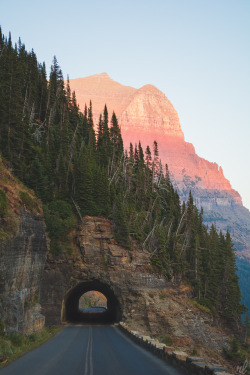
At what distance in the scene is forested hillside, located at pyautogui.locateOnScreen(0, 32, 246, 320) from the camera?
155 ft

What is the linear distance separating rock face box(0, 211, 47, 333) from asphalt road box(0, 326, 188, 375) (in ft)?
11.5

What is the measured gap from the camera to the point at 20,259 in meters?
27.3

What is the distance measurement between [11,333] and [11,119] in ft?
102

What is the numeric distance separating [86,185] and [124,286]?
15.0 metres

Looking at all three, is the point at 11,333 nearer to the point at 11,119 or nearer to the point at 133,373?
the point at 133,373

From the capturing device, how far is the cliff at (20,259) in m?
23.8

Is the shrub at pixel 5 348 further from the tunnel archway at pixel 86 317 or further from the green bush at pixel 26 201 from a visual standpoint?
the tunnel archway at pixel 86 317

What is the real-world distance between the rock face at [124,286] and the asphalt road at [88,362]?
18537 millimetres

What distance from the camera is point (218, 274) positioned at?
7081cm

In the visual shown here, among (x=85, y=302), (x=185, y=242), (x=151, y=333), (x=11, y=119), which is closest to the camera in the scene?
(x=151, y=333)

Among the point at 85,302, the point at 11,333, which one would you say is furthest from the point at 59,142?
the point at 85,302

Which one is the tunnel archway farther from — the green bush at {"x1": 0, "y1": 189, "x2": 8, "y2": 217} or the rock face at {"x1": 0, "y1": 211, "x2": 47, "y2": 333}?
the green bush at {"x1": 0, "y1": 189, "x2": 8, "y2": 217}

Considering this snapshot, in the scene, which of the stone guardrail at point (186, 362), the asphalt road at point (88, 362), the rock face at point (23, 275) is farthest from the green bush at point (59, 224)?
the stone guardrail at point (186, 362)

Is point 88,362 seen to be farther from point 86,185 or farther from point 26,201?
point 86,185
